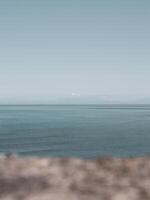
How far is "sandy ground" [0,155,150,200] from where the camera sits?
19.4ft

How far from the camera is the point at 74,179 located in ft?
22.1

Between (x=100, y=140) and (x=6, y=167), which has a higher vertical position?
(x=6, y=167)

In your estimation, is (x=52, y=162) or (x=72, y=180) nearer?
(x=72, y=180)

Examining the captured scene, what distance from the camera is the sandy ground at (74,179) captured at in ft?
19.4

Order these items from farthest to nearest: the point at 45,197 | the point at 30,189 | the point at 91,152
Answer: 1. the point at 91,152
2. the point at 30,189
3. the point at 45,197

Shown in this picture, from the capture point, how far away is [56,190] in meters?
6.10

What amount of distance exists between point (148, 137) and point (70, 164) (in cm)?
13326

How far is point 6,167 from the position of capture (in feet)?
24.5

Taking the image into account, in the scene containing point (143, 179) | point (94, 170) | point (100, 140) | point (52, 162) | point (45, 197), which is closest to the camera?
point (45, 197)

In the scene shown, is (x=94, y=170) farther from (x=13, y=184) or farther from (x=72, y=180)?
(x=13, y=184)

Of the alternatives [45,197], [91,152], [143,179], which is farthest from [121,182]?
[91,152]

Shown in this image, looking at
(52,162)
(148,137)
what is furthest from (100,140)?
(52,162)

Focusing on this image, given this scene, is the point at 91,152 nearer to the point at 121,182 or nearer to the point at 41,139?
the point at 41,139

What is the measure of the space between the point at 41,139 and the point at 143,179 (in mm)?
127675
